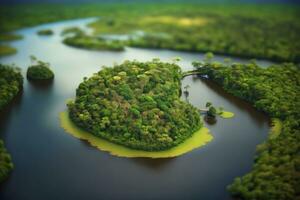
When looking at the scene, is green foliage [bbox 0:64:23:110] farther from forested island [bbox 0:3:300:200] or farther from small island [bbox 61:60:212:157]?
small island [bbox 61:60:212:157]

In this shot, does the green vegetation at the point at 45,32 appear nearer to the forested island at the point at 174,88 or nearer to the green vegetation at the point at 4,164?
the forested island at the point at 174,88

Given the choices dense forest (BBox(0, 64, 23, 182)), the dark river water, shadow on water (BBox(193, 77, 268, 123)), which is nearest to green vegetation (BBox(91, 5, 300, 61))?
shadow on water (BBox(193, 77, 268, 123))

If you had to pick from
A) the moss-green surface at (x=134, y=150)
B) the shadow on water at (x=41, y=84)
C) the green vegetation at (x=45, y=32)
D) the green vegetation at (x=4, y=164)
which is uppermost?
the green vegetation at (x=45, y=32)

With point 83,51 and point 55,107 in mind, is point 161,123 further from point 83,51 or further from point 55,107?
point 83,51

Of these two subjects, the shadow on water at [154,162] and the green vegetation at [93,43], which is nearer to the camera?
the shadow on water at [154,162]

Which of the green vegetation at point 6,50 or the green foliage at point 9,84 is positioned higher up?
the green vegetation at point 6,50

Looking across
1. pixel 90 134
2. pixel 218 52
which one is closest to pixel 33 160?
pixel 90 134

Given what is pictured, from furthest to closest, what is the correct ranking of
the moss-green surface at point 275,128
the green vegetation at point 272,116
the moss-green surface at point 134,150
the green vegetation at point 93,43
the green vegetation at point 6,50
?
the green vegetation at point 93,43, the green vegetation at point 6,50, the moss-green surface at point 275,128, the moss-green surface at point 134,150, the green vegetation at point 272,116

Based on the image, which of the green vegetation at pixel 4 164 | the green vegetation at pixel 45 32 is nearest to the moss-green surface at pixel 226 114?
the green vegetation at pixel 4 164
